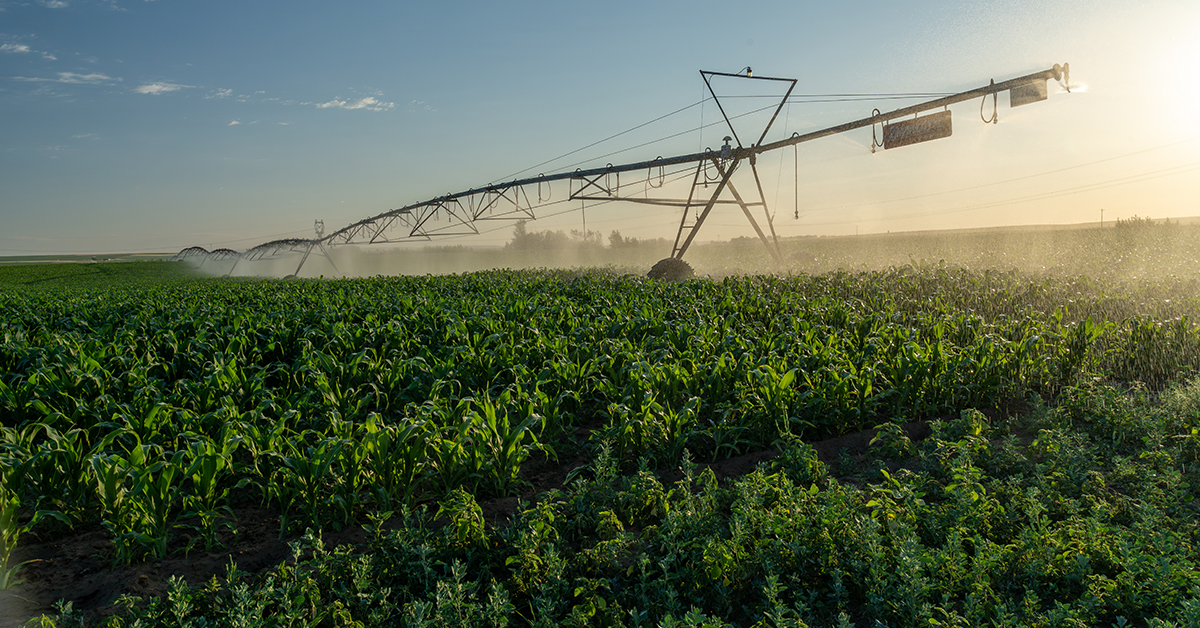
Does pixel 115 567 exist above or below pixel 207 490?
below

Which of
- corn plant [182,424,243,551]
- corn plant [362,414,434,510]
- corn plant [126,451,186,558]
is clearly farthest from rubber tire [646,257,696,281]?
corn plant [126,451,186,558]

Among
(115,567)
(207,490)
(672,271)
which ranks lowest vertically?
(115,567)

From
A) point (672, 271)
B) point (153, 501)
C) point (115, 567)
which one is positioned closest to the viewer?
point (115, 567)

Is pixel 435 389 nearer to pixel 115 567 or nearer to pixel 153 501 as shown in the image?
pixel 153 501

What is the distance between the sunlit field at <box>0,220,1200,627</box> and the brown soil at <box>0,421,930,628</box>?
21mm

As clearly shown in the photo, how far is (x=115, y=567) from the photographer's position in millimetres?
3607

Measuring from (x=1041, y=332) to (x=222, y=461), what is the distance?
9439 mm

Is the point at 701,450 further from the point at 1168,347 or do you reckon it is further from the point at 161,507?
the point at 1168,347

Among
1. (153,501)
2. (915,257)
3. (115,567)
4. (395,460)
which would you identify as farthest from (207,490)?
(915,257)

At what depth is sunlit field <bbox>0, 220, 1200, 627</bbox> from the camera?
2.99 m

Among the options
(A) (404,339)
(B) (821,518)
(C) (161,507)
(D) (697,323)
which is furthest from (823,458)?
(A) (404,339)

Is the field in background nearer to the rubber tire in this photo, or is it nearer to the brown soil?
the rubber tire

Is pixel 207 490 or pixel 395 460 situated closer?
pixel 207 490

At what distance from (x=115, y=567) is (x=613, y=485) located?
3.32 m
